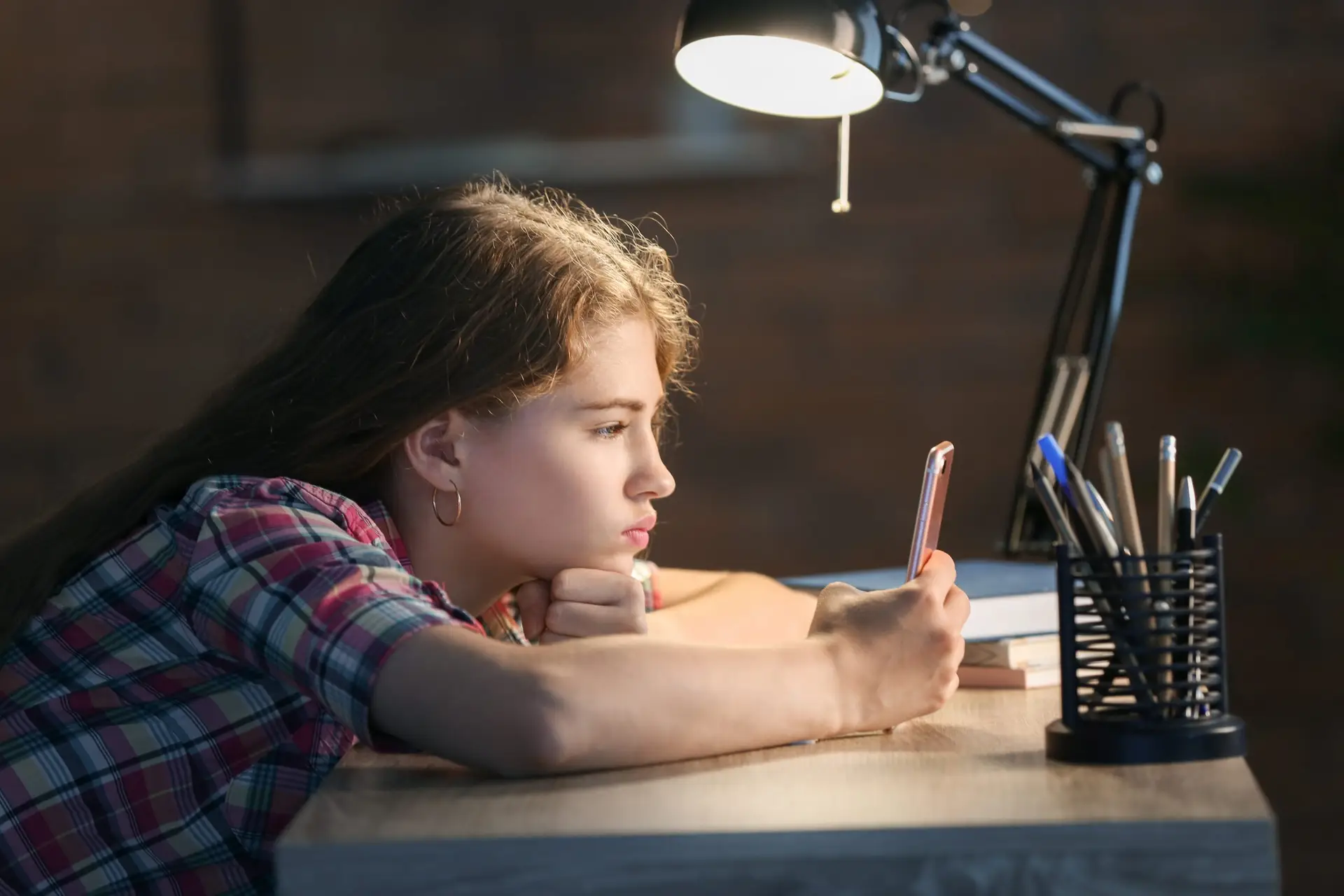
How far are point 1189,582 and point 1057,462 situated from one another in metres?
0.10

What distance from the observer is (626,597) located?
3.32 feet

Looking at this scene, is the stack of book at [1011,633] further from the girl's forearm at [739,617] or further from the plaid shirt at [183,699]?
the plaid shirt at [183,699]

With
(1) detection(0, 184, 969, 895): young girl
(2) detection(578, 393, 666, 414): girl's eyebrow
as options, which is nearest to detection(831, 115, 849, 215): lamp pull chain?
(1) detection(0, 184, 969, 895): young girl

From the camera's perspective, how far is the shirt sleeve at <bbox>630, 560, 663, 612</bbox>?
1301mm

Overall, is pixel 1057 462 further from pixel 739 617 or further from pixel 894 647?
pixel 739 617

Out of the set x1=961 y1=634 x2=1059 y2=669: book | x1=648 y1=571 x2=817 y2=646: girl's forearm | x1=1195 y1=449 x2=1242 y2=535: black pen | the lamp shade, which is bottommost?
x1=961 y1=634 x2=1059 y2=669: book

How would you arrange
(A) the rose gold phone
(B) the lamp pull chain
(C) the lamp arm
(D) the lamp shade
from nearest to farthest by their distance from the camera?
(A) the rose gold phone, (D) the lamp shade, (B) the lamp pull chain, (C) the lamp arm

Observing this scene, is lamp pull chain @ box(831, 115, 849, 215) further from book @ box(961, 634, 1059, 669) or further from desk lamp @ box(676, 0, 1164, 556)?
book @ box(961, 634, 1059, 669)

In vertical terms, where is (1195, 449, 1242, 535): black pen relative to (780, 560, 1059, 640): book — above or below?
above

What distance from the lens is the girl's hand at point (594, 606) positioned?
3.29 ft

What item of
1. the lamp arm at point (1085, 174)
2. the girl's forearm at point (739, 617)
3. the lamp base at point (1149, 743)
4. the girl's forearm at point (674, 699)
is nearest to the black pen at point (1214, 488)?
the lamp base at point (1149, 743)

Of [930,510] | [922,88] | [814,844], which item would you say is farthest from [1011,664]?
[922,88]

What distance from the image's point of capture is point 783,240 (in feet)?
7.52

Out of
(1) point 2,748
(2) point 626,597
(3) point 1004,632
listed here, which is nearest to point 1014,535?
(3) point 1004,632
